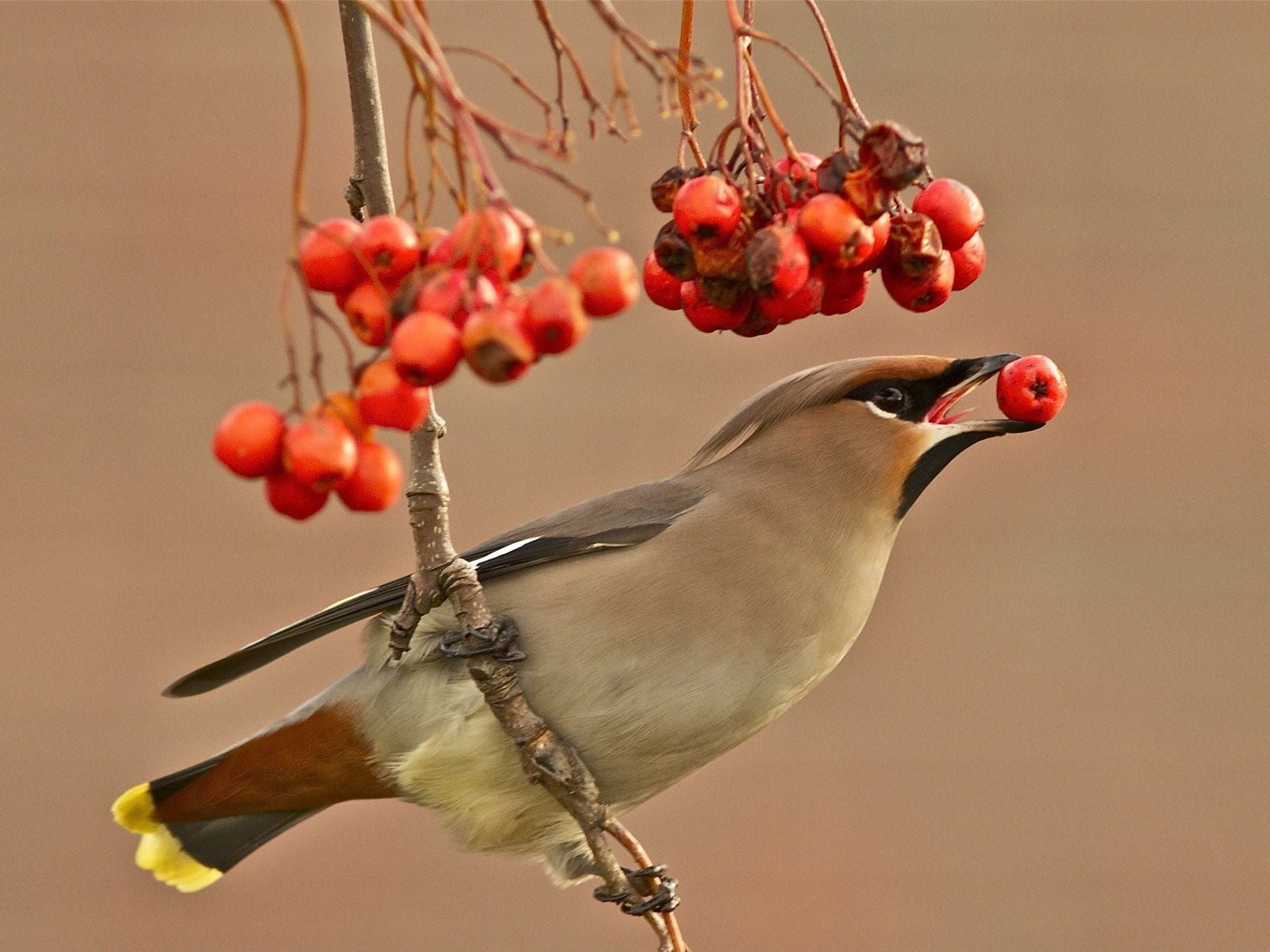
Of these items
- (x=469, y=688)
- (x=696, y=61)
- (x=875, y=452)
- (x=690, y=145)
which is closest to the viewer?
(x=696, y=61)

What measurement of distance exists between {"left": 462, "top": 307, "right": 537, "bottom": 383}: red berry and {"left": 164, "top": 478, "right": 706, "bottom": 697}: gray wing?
4.47 feet

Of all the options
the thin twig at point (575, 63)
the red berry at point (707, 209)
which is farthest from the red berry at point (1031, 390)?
the thin twig at point (575, 63)

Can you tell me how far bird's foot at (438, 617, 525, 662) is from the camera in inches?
86.1

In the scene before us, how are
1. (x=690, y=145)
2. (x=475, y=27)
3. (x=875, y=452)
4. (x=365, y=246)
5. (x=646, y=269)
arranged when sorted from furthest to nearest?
(x=475, y=27), (x=875, y=452), (x=646, y=269), (x=690, y=145), (x=365, y=246)

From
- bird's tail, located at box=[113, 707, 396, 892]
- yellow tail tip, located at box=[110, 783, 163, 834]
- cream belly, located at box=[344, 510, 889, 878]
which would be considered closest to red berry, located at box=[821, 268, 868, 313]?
cream belly, located at box=[344, 510, 889, 878]

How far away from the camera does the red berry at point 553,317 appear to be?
122cm

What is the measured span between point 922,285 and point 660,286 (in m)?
0.29

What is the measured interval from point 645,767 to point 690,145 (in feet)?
3.65

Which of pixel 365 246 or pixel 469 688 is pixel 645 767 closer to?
pixel 469 688

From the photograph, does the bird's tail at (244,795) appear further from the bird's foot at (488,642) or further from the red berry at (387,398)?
the red berry at (387,398)

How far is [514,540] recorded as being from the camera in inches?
109

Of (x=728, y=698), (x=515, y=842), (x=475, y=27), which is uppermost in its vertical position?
(x=475, y=27)

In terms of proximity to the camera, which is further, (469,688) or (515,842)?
(515,842)

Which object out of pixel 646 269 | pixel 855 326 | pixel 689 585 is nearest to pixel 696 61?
pixel 646 269
